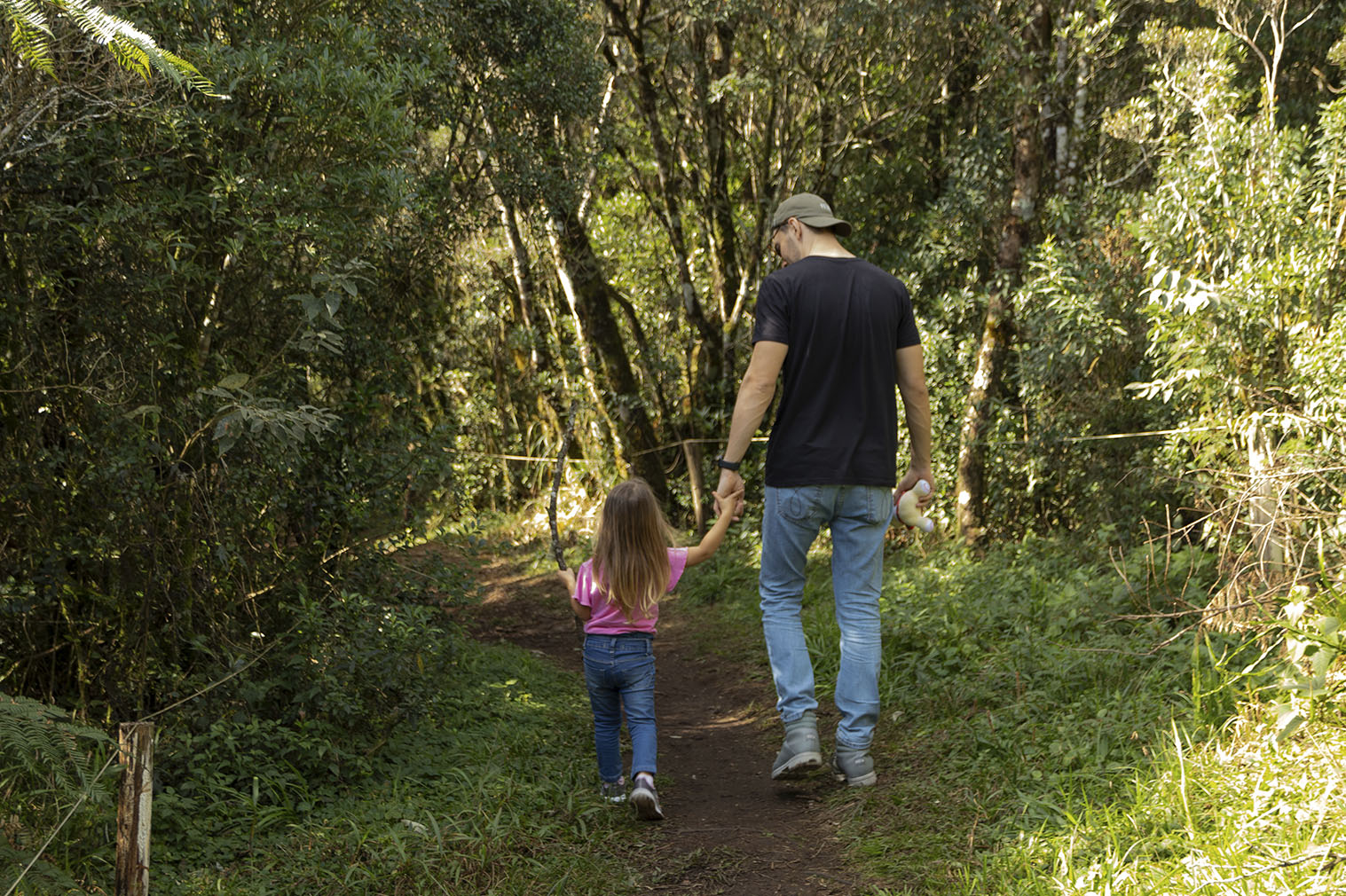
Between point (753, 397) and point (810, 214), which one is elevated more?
point (810, 214)

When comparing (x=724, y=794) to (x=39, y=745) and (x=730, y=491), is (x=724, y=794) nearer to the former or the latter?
(x=730, y=491)

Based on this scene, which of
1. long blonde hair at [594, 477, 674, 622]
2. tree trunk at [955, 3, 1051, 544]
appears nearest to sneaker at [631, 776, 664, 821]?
long blonde hair at [594, 477, 674, 622]

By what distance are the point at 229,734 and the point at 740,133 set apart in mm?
8652

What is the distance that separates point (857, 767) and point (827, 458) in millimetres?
1228

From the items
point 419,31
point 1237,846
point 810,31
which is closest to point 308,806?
point 1237,846

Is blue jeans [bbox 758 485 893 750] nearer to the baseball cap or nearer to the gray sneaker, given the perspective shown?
the gray sneaker

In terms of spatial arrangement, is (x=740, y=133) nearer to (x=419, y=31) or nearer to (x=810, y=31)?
(x=810, y=31)

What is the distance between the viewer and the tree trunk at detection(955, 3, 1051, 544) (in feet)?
27.8

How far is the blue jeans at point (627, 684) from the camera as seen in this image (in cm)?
398

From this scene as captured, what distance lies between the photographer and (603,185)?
11.6 m

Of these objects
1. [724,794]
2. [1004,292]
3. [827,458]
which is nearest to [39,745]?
[724,794]

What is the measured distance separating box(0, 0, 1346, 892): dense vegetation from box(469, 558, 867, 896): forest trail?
624mm

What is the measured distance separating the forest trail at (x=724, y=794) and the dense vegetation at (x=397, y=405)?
0.62 metres

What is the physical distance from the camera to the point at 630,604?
3980 mm
